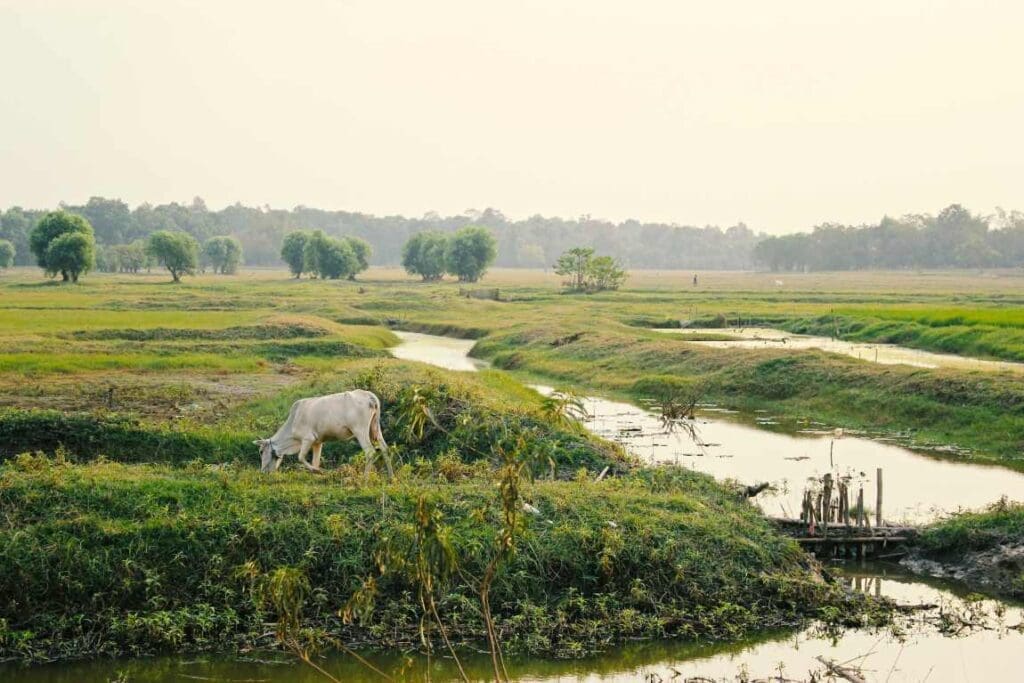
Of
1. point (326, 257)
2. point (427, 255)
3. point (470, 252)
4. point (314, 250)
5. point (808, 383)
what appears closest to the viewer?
point (808, 383)

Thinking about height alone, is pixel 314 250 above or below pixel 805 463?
above

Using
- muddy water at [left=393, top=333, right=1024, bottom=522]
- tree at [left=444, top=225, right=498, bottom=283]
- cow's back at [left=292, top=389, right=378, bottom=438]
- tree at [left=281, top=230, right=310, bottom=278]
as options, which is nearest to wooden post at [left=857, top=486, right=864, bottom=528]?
muddy water at [left=393, top=333, right=1024, bottom=522]

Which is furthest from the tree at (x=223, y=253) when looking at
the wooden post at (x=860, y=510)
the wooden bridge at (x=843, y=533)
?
the wooden post at (x=860, y=510)

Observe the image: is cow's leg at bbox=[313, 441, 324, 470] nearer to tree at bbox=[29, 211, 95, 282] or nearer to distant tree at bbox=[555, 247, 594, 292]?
distant tree at bbox=[555, 247, 594, 292]

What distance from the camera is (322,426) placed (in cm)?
1503

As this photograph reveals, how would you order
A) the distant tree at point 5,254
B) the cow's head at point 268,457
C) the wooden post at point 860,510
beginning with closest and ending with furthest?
1. the wooden post at point 860,510
2. the cow's head at point 268,457
3. the distant tree at point 5,254

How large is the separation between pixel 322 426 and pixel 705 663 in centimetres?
658

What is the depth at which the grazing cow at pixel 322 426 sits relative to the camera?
49.2 ft

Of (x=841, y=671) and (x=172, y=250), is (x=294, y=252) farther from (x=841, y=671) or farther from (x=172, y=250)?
(x=841, y=671)

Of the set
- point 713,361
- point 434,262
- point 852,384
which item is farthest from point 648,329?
point 434,262

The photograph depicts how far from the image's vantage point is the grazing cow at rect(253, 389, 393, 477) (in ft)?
49.2

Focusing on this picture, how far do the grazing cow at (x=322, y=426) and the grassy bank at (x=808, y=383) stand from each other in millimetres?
13404

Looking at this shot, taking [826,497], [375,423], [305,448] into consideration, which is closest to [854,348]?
[826,497]

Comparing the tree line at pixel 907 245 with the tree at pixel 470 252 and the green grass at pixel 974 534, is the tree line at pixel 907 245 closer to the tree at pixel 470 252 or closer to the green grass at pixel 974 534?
the tree at pixel 470 252
